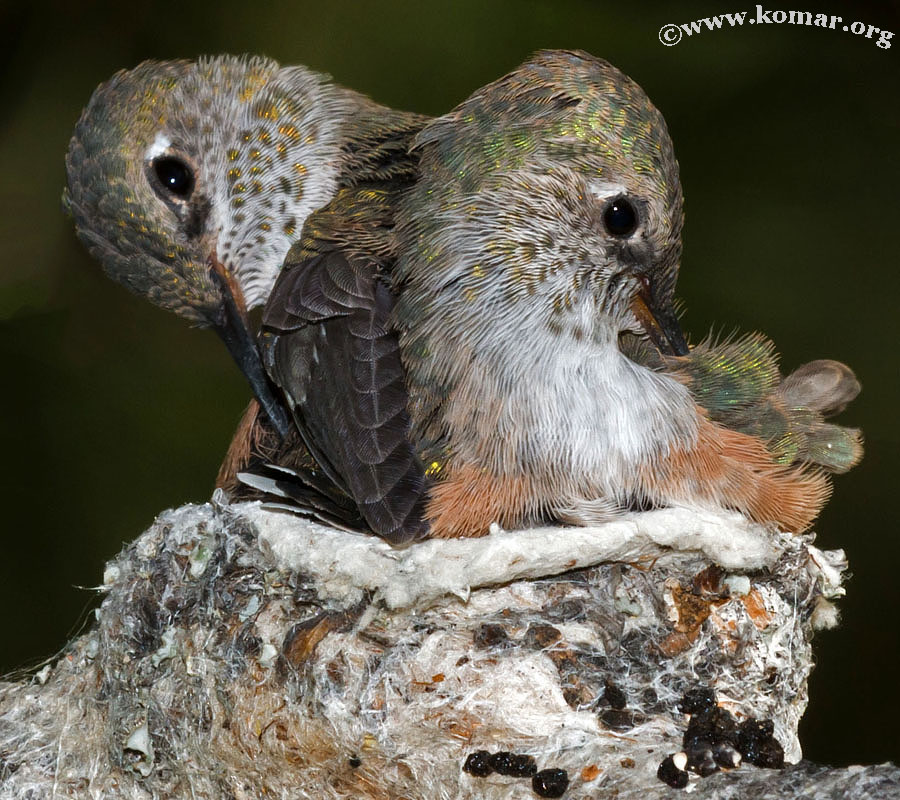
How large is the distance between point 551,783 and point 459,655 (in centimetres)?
28

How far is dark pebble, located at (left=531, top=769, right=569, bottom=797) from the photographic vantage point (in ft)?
5.55

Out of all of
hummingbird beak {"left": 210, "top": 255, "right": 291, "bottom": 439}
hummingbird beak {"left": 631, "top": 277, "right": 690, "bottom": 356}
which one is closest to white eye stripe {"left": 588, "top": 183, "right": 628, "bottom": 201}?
hummingbird beak {"left": 631, "top": 277, "right": 690, "bottom": 356}

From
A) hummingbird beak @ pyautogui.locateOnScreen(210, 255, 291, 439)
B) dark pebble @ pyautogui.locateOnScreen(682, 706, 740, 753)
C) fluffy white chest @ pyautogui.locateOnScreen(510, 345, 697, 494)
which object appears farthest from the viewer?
hummingbird beak @ pyautogui.locateOnScreen(210, 255, 291, 439)

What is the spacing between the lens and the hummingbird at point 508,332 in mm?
1894

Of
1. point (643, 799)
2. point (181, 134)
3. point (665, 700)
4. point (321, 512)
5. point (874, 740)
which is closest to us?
point (643, 799)

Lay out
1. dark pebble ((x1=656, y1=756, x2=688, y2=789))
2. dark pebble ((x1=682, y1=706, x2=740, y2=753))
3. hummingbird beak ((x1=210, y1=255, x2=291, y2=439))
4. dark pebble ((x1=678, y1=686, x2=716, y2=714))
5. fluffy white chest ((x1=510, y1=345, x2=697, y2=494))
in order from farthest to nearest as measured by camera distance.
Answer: hummingbird beak ((x1=210, y1=255, x2=291, y2=439)) < fluffy white chest ((x1=510, y1=345, x2=697, y2=494)) < dark pebble ((x1=678, y1=686, x2=716, y2=714)) < dark pebble ((x1=682, y1=706, x2=740, y2=753)) < dark pebble ((x1=656, y1=756, x2=688, y2=789))

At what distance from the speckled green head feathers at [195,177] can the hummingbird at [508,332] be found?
229 mm

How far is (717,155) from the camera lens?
3.60 metres

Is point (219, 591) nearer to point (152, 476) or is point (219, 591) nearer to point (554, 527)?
point (554, 527)

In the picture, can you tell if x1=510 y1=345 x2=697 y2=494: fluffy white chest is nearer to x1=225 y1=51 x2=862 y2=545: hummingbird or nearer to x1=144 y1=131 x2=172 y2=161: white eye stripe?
x1=225 y1=51 x2=862 y2=545: hummingbird

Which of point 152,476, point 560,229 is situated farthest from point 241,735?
point 152,476

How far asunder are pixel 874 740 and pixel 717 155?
2.03m

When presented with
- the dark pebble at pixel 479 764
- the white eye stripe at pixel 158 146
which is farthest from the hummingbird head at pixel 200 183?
the dark pebble at pixel 479 764

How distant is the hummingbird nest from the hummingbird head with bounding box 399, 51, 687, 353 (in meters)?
0.38
